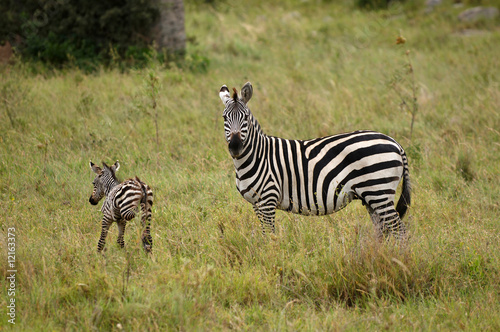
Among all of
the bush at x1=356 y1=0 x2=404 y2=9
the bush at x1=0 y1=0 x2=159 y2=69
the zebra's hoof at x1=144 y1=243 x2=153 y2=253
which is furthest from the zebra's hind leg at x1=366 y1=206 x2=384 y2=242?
the bush at x1=356 y1=0 x2=404 y2=9

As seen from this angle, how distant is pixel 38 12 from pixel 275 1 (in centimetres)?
1160

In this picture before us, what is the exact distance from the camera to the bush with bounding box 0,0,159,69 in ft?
38.2

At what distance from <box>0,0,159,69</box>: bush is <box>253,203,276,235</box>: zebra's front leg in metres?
7.91

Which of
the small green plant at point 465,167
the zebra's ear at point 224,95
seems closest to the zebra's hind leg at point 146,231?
the zebra's ear at point 224,95

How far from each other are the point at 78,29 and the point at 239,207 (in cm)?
824

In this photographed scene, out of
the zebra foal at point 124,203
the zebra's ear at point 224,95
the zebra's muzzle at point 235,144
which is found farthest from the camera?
the zebra's ear at point 224,95

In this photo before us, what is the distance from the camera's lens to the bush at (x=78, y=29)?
11641 millimetres

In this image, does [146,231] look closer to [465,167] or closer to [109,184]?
[109,184]

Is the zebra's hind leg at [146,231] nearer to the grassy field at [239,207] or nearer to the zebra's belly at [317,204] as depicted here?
the grassy field at [239,207]

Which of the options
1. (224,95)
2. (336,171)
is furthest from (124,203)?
(336,171)

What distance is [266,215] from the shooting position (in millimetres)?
5105

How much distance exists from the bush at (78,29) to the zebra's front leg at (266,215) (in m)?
7.91

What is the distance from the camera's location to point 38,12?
11898 mm

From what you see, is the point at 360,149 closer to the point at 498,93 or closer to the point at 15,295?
the point at 15,295
